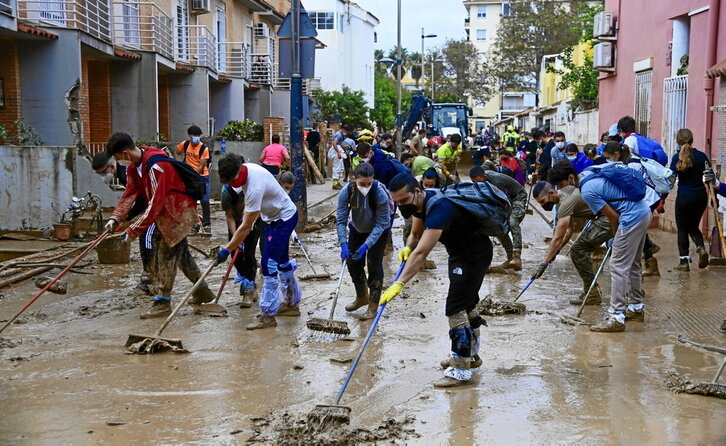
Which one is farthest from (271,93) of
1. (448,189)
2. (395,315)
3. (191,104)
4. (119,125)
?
(448,189)

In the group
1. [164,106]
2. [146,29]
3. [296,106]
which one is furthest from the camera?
[164,106]

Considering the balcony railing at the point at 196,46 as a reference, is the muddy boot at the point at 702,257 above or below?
below

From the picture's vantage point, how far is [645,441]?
198 inches

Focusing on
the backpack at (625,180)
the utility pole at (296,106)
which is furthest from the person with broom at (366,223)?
the utility pole at (296,106)

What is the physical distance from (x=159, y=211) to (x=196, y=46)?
22279 millimetres

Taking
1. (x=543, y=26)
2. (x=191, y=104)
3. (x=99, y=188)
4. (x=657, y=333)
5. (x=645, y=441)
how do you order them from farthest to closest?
1. (x=543, y=26)
2. (x=191, y=104)
3. (x=99, y=188)
4. (x=657, y=333)
5. (x=645, y=441)

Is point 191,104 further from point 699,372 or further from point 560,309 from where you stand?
point 699,372

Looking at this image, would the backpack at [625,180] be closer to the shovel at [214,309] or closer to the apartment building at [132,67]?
the shovel at [214,309]

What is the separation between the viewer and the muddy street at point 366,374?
17.4 feet

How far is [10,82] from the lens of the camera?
56.2 ft

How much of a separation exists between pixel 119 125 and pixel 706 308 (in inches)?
670

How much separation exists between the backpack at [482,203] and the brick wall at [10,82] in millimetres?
13299

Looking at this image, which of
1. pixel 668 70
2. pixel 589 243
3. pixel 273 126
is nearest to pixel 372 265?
pixel 589 243

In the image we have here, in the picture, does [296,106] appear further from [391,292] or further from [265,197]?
[391,292]
